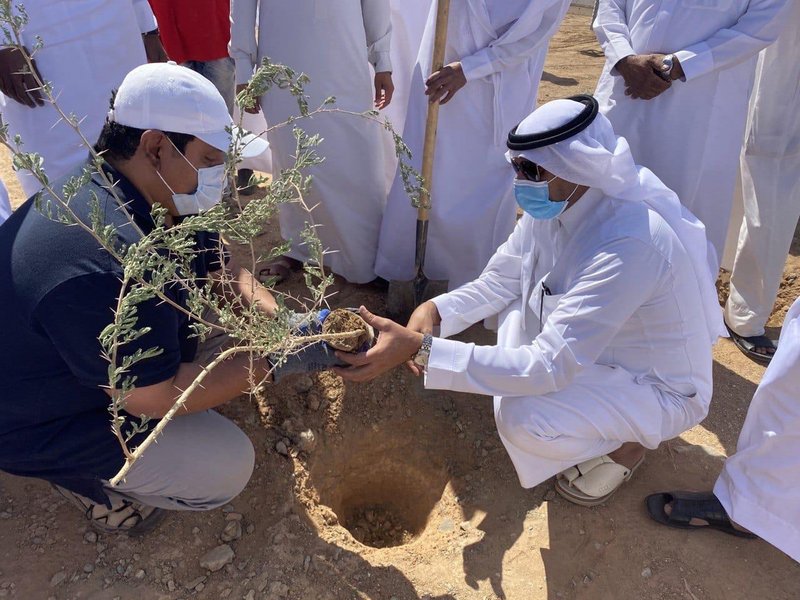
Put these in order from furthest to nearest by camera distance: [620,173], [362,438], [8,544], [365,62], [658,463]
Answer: [365,62]
[362,438]
[658,463]
[8,544]
[620,173]

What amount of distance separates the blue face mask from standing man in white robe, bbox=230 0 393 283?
122 cm

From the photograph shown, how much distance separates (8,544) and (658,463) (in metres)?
2.57

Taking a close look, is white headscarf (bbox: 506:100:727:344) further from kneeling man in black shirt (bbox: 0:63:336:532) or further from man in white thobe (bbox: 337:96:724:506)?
kneeling man in black shirt (bbox: 0:63:336:532)

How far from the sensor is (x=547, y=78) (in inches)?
355

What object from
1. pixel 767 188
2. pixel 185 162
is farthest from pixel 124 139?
pixel 767 188

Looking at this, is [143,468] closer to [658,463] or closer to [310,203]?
[310,203]

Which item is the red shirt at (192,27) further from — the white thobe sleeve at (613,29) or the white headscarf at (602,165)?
the white headscarf at (602,165)

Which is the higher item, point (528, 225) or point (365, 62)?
point (365, 62)

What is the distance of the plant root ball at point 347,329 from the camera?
2189 mm

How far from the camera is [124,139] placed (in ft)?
6.05

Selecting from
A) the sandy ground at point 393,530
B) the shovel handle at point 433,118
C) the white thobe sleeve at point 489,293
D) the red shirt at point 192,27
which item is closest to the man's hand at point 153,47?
the red shirt at point 192,27

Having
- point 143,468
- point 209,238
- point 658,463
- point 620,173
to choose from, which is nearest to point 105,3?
point 209,238

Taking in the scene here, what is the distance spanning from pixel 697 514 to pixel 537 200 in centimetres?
135

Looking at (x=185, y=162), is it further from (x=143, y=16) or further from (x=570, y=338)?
(x=143, y=16)
